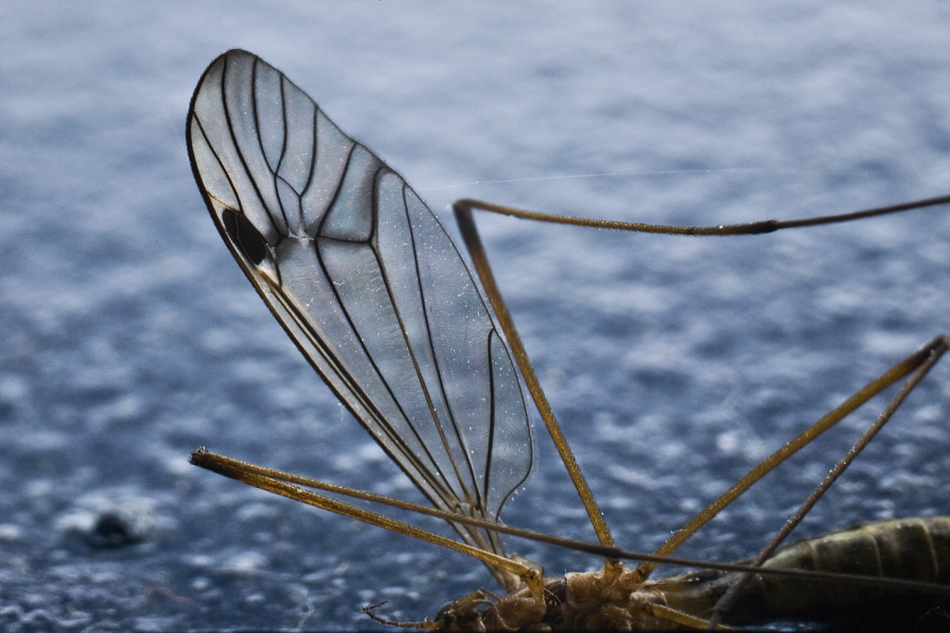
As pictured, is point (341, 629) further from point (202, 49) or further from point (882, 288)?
point (202, 49)

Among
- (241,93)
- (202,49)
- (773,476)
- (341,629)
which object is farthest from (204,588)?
(202,49)

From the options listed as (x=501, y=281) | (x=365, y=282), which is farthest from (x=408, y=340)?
(x=501, y=281)

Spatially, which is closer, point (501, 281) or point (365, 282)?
point (365, 282)

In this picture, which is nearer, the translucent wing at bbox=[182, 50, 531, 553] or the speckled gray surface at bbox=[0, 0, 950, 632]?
the translucent wing at bbox=[182, 50, 531, 553]

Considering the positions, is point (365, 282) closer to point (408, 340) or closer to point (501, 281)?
point (408, 340)

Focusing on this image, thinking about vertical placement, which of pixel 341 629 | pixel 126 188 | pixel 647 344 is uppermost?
pixel 126 188

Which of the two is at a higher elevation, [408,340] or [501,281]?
[501,281]
